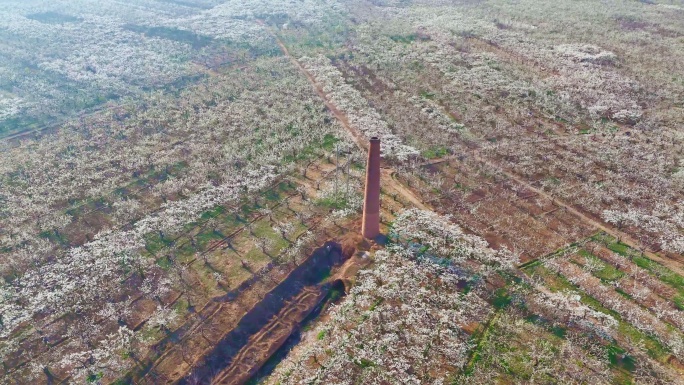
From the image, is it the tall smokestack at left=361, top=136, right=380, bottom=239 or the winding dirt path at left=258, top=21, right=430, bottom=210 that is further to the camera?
the winding dirt path at left=258, top=21, right=430, bottom=210

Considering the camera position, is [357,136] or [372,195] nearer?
[372,195]

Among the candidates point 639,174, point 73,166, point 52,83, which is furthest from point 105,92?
point 639,174

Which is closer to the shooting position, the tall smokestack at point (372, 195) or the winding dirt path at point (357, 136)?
the tall smokestack at point (372, 195)

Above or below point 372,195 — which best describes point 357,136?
below

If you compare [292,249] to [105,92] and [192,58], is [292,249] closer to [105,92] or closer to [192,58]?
[105,92]

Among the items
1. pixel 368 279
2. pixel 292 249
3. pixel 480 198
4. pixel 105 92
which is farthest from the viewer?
pixel 105 92

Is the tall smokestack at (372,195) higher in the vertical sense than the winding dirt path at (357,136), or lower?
higher

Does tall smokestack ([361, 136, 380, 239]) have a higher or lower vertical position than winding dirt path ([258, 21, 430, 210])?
higher

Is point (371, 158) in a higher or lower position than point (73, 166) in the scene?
higher
